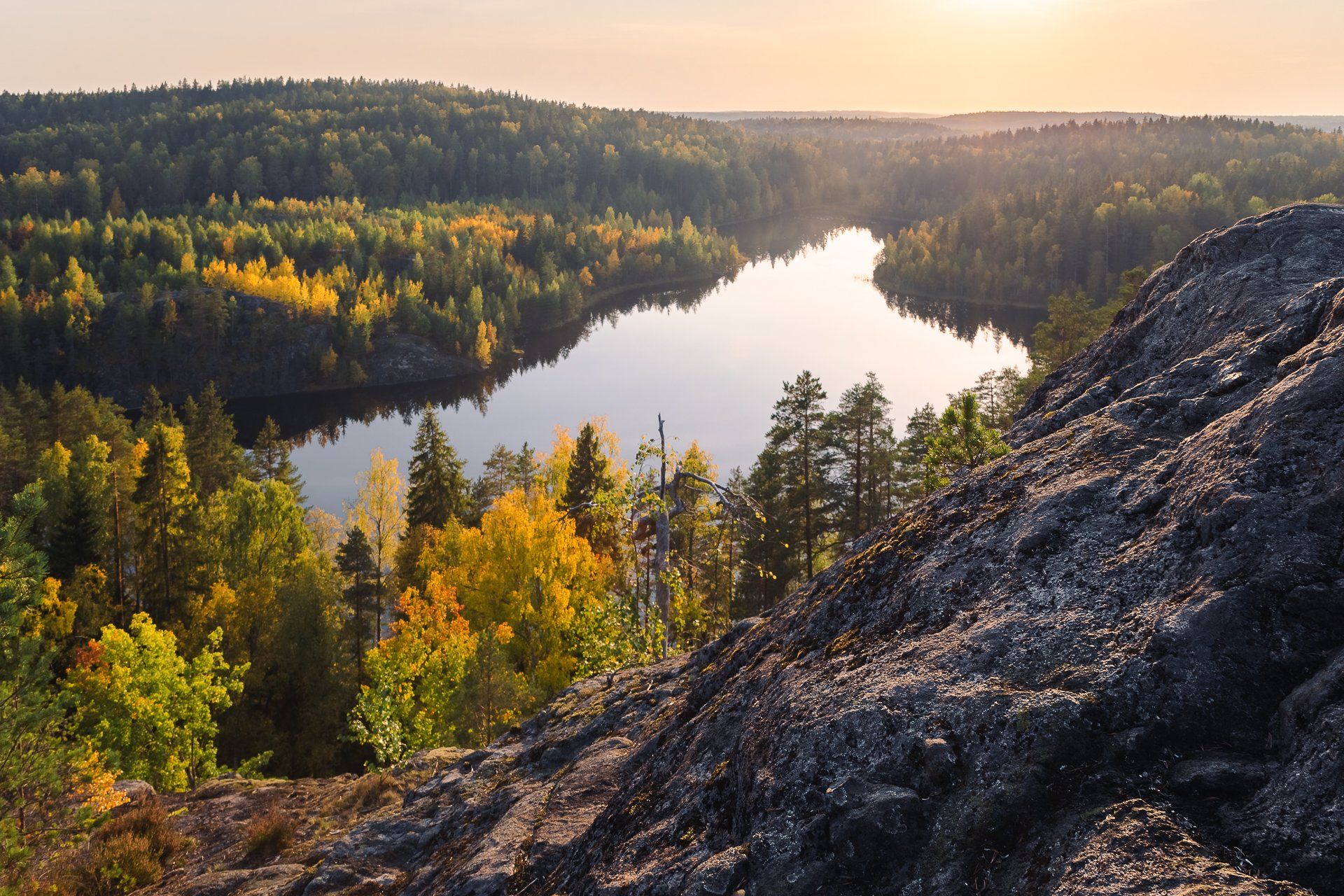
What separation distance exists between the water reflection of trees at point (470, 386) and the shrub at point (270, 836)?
8892 cm

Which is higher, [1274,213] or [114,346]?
[1274,213]

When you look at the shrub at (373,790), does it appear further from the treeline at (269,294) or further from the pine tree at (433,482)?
the treeline at (269,294)

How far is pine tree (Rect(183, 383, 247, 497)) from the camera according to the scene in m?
69.0

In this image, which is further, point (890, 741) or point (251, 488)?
point (251, 488)

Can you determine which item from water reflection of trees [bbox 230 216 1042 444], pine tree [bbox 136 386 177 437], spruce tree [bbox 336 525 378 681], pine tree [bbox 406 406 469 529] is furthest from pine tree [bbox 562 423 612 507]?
water reflection of trees [bbox 230 216 1042 444]

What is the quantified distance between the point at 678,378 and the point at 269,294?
64060 mm

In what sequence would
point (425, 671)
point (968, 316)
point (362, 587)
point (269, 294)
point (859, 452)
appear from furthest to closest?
point (968, 316), point (269, 294), point (362, 587), point (859, 452), point (425, 671)

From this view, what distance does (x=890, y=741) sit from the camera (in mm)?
4656

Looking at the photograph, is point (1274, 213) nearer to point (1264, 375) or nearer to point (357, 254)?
point (1264, 375)

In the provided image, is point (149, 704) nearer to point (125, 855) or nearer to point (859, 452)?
point (125, 855)

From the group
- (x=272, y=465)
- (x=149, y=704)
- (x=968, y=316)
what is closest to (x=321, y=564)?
(x=272, y=465)

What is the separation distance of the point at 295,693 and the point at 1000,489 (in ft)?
157

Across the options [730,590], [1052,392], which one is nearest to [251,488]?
[730,590]

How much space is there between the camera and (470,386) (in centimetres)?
11475
